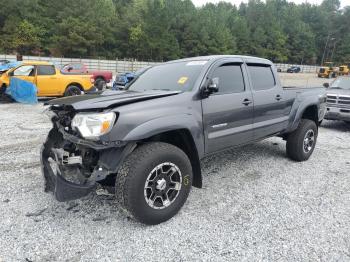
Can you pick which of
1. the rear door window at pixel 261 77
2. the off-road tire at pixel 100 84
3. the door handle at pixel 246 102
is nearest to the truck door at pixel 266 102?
the rear door window at pixel 261 77

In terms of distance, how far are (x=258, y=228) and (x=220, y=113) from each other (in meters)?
1.38

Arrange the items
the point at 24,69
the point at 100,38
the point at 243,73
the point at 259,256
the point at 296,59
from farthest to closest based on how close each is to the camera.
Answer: the point at 296,59 → the point at 100,38 → the point at 24,69 → the point at 243,73 → the point at 259,256

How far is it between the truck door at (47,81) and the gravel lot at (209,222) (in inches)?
284

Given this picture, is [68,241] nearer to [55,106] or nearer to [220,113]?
[55,106]

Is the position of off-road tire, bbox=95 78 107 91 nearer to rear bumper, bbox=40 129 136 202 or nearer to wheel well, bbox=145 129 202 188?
rear bumper, bbox=40 129 136 202

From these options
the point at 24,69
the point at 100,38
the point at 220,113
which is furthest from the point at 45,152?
the point at 100,38

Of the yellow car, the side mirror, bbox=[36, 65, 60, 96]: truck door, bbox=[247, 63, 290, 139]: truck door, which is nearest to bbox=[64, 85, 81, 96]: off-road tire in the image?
the yellow car

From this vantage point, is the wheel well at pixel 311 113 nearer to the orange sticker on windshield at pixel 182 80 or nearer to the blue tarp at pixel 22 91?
the orange sticker on windshield at pixel 182 80

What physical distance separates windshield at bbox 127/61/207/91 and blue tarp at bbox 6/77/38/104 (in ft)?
26.8

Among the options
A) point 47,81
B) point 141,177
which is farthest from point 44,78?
point 141,177

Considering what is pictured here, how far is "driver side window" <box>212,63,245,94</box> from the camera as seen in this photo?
3883 millimetres

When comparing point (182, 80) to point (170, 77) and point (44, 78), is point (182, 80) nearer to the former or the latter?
point (170, 77)

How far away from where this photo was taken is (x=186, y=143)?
11.1 feet

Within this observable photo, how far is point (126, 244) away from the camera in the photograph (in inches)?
112
